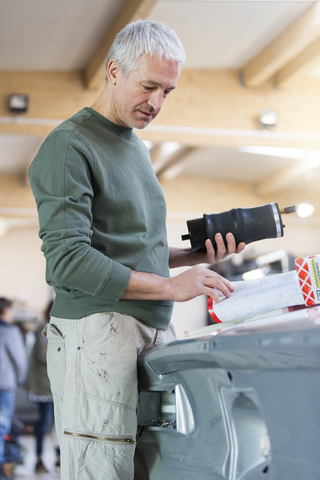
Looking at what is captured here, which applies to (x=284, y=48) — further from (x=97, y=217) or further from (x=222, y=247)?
(x=97, y=217)

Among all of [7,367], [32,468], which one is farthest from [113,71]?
[32,468]

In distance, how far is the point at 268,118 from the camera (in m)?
5.20

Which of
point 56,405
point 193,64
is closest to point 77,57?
point 193,64

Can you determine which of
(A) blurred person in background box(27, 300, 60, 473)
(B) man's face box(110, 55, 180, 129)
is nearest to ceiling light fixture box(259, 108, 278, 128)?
(A) blurred person in background box(27, 300, 60, 473)

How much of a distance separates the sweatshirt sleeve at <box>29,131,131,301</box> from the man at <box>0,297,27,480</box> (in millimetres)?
4216

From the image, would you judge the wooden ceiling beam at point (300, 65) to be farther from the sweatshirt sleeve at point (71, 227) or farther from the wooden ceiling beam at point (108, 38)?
the sweatshirt sleeve at point (71, 227)

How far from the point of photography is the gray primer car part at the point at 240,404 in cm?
68

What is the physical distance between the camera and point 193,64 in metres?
5.22

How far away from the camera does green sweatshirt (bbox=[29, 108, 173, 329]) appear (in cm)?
110

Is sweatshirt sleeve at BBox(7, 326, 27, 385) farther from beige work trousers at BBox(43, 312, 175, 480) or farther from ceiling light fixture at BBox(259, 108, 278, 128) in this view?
beige work trousers at BBox(43, 312, 175, 480)

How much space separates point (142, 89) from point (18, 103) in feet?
12.6

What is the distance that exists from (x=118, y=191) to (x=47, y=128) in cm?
396

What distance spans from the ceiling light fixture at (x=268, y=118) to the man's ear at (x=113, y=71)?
4039 mm

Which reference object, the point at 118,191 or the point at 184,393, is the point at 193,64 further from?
the point at 184,393
